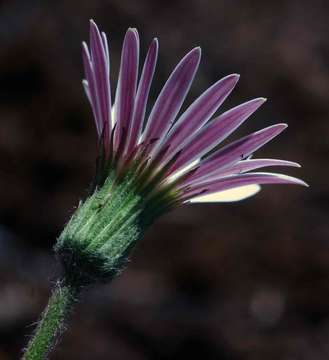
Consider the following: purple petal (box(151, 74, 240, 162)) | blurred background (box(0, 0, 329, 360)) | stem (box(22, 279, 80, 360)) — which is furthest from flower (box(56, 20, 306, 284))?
blurred background (box(0, 0, 329, 360))

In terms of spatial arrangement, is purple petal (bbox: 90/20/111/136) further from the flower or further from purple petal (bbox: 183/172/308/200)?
purple petal (bbox: 183/172/308/200)

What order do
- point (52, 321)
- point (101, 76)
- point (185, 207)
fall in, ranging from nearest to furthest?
1. point (52, 321)
2. point (101, 76)
3. point (185, 207)

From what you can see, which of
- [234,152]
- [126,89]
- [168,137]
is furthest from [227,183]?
[126,89]

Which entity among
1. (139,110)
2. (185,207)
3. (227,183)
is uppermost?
(185,207)

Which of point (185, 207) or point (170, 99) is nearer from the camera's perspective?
point (170, 99)

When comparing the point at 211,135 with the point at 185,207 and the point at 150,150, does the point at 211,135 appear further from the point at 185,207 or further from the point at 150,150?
the point at 185,207

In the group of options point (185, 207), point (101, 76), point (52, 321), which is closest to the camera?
point (52, 321)

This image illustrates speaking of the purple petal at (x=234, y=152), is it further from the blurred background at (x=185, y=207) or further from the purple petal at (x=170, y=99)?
the blurred background at (x=185, y=207)

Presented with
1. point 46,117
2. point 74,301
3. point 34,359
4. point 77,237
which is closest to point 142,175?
point 77,237
